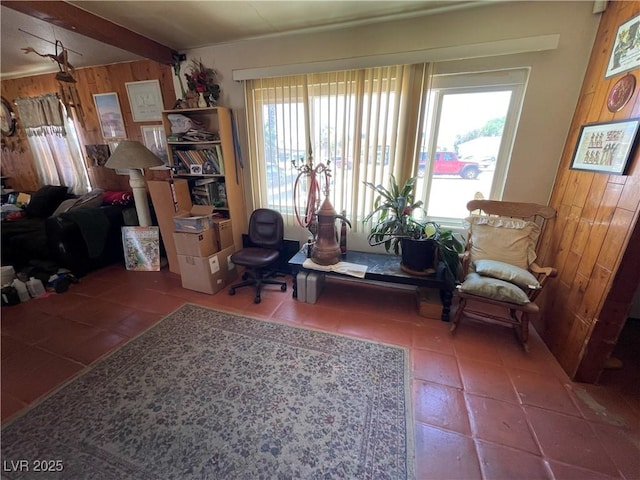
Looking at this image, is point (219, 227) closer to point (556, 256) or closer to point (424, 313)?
point (424, 313)

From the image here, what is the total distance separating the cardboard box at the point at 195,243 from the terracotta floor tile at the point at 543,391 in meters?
2.65

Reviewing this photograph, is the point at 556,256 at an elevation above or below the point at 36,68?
below

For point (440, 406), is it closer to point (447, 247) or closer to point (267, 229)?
point (447, 247)

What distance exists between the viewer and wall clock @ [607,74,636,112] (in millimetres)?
1337

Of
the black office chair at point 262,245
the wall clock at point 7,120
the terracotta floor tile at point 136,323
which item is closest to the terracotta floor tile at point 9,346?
the terracotta floor tile at point 136,323

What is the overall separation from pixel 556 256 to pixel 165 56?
13.1 ft

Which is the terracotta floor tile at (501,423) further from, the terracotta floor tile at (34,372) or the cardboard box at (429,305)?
the terracotta floor tile at (34,372)

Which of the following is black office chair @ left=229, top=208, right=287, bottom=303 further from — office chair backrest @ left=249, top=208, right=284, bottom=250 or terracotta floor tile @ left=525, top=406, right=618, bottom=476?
terracotta floor tile @ left=525, top=406, right=618, bottom=476

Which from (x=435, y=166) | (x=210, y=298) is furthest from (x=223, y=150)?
(x=435, y=166)

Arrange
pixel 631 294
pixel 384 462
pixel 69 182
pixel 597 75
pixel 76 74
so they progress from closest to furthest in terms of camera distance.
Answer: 1. pixel 384 462
2. pixel 631 294
3. pixel 597 75
4. pixel 76 74
5. pixel 69 182

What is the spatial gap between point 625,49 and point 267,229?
9.23ft

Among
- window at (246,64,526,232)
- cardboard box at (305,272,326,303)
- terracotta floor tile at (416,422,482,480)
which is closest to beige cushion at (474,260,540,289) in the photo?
window at (246,64,526,232)

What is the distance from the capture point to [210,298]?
95.3 inches

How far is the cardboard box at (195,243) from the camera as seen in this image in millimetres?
2365
